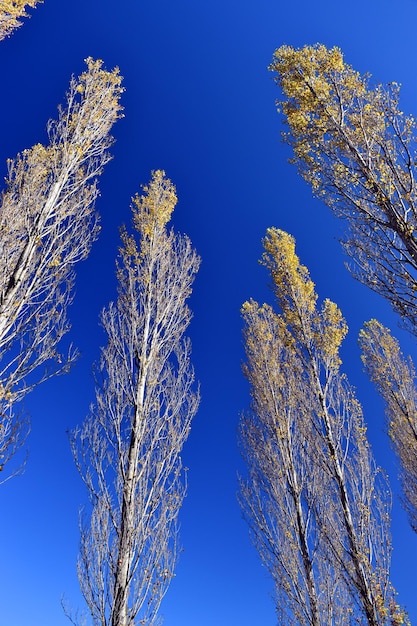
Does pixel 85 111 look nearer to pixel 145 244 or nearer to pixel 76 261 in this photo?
pixel 145 244

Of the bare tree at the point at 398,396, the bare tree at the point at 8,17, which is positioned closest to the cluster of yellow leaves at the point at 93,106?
the bare tree at the point at 8,17

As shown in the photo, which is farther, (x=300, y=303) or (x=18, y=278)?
(x=300, y=303)

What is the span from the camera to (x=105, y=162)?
23.1 feet

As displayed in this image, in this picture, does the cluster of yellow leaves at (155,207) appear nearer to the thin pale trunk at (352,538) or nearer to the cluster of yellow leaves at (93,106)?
the cluster of yellow leaves at (93,106)

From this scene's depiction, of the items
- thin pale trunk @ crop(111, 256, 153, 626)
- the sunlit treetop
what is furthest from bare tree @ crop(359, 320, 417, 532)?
thin pale trunk @ crop(111, 256, 153, 626)

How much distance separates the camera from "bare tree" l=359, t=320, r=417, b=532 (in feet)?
36.7

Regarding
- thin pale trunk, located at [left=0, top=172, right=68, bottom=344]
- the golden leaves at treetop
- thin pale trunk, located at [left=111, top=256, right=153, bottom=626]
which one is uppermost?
the golden leaves at treetop

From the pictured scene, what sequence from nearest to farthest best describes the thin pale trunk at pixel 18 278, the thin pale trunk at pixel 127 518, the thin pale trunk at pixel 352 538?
the thin pale trunk at pixel 127 518 < the thin pale trunk at pixel 18 278 < the thin pale trunk at pixel 352 538

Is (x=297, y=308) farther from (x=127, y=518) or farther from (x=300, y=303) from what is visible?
(x=127, y=518)

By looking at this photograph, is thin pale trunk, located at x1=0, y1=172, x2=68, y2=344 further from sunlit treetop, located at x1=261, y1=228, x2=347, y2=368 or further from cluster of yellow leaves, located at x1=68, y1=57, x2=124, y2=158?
sunlit treetop, located at x1=261, y1=228, x2=347, y2=368

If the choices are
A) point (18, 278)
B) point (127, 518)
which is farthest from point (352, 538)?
point (18, 278)

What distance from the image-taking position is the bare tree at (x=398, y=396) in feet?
36.7

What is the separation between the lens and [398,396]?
11781mm

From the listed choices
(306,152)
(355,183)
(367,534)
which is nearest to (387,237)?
(355,183)
